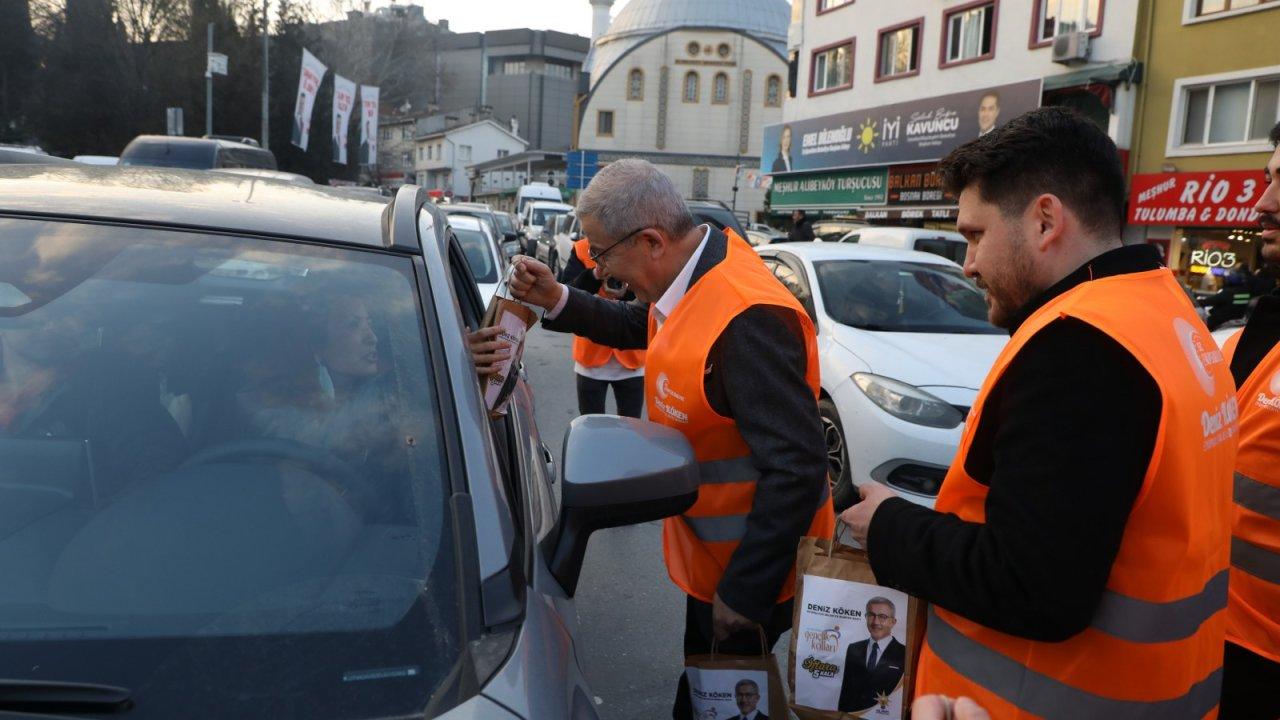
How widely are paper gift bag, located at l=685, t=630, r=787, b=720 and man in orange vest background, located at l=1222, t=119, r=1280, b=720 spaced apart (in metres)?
0.92

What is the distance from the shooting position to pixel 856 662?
1.68 m

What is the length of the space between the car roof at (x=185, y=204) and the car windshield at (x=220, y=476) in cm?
5

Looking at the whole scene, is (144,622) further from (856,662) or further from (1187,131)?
(1187,131)

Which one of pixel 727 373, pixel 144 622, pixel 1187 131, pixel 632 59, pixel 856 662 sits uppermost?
pixel 632 59

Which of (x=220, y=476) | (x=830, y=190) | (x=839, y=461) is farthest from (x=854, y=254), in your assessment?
(x=830, y=190)

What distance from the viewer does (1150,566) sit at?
4.39 feet

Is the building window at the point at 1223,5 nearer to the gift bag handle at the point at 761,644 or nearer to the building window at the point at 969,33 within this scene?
the building window at the point at 969,33

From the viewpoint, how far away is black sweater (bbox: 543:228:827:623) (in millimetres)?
2076

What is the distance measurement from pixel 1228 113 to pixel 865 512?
2056cm

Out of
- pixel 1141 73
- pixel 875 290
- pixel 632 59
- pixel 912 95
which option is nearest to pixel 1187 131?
pixel 1141 73

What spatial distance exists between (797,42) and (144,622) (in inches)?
1358

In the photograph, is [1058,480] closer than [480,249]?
Yes

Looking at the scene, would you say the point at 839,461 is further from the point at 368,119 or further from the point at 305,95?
the point at 368,119

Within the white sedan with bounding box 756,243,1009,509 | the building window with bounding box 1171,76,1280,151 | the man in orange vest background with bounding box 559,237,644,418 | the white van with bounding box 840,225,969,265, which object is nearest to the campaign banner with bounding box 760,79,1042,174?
the building window with bounding box 1171,76,1280,151
